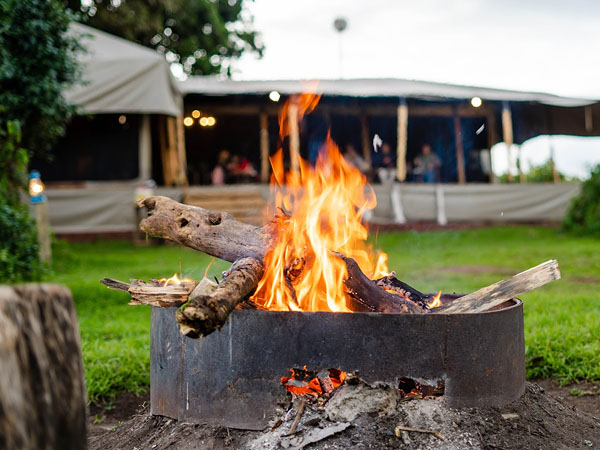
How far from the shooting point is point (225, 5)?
24.0m

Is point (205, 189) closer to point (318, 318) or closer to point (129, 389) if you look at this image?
point (129, 389)

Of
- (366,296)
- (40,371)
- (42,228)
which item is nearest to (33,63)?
(42,228)

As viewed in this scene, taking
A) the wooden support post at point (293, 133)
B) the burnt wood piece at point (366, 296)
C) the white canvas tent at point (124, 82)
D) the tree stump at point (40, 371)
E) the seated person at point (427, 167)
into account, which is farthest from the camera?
the seated person at point (427, 167)

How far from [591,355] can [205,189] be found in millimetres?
10657

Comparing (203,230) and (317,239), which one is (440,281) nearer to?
(317,239)

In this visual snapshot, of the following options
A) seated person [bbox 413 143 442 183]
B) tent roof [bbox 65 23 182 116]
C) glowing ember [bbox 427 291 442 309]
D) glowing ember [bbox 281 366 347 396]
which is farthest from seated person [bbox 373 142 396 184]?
glowing ember [bbox 281 366 347 396]

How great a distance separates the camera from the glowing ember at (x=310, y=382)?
264cm

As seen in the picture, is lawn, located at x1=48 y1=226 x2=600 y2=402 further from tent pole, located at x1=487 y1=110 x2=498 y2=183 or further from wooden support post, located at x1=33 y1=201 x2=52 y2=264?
tent pole, located at x1=487 y1=110 x2=498 y2=183

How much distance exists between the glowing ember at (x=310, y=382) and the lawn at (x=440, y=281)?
3.06 ft

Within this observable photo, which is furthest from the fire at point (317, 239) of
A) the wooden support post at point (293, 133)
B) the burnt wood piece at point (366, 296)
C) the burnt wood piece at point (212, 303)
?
the wooden support post at point (293, 133)

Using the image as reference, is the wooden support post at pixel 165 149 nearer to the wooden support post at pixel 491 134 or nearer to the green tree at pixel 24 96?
the green tree at pixel 24 96

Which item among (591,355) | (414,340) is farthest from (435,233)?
(414,340)

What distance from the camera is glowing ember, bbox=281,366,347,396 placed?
104 inches

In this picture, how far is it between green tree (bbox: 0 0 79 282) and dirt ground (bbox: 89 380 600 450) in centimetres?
405
